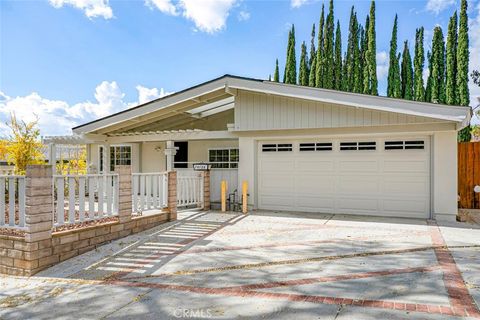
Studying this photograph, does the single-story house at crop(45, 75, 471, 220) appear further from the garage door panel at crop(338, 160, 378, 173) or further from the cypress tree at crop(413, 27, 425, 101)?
the cypress tree at crop(413, 27, 425, 101)

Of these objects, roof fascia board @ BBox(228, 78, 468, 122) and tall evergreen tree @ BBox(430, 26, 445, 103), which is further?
tall evergreen tree @ BBox(430, 26, 445, 103)

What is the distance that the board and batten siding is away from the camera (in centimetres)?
834

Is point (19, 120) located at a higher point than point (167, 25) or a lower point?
lower

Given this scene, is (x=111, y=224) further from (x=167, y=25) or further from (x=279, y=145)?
(x=167, y=25)

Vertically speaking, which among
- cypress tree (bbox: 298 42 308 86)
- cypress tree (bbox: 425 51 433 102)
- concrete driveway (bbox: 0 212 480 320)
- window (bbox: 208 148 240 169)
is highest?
cypress tree (bbox: 298 42 308 86)

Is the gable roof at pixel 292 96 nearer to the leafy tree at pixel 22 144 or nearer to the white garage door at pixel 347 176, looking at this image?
the white garage door at pixel 347 176

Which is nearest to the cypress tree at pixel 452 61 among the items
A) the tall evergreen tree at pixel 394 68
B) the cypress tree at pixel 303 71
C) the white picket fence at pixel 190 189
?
the tall evergreen tree at pixel 394 68

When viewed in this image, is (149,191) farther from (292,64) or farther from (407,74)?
(407,74)

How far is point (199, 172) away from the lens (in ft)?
32.8

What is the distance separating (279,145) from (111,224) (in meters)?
5.51

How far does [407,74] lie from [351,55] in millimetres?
3794

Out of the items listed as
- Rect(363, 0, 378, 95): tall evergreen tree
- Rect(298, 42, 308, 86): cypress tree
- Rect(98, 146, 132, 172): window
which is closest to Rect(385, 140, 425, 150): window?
Rect(98, 146, 132, 172): window

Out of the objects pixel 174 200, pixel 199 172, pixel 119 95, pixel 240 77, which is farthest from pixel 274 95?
pixel 119 95

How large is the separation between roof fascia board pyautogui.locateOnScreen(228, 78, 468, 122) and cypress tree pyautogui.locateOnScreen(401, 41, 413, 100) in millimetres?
14983
